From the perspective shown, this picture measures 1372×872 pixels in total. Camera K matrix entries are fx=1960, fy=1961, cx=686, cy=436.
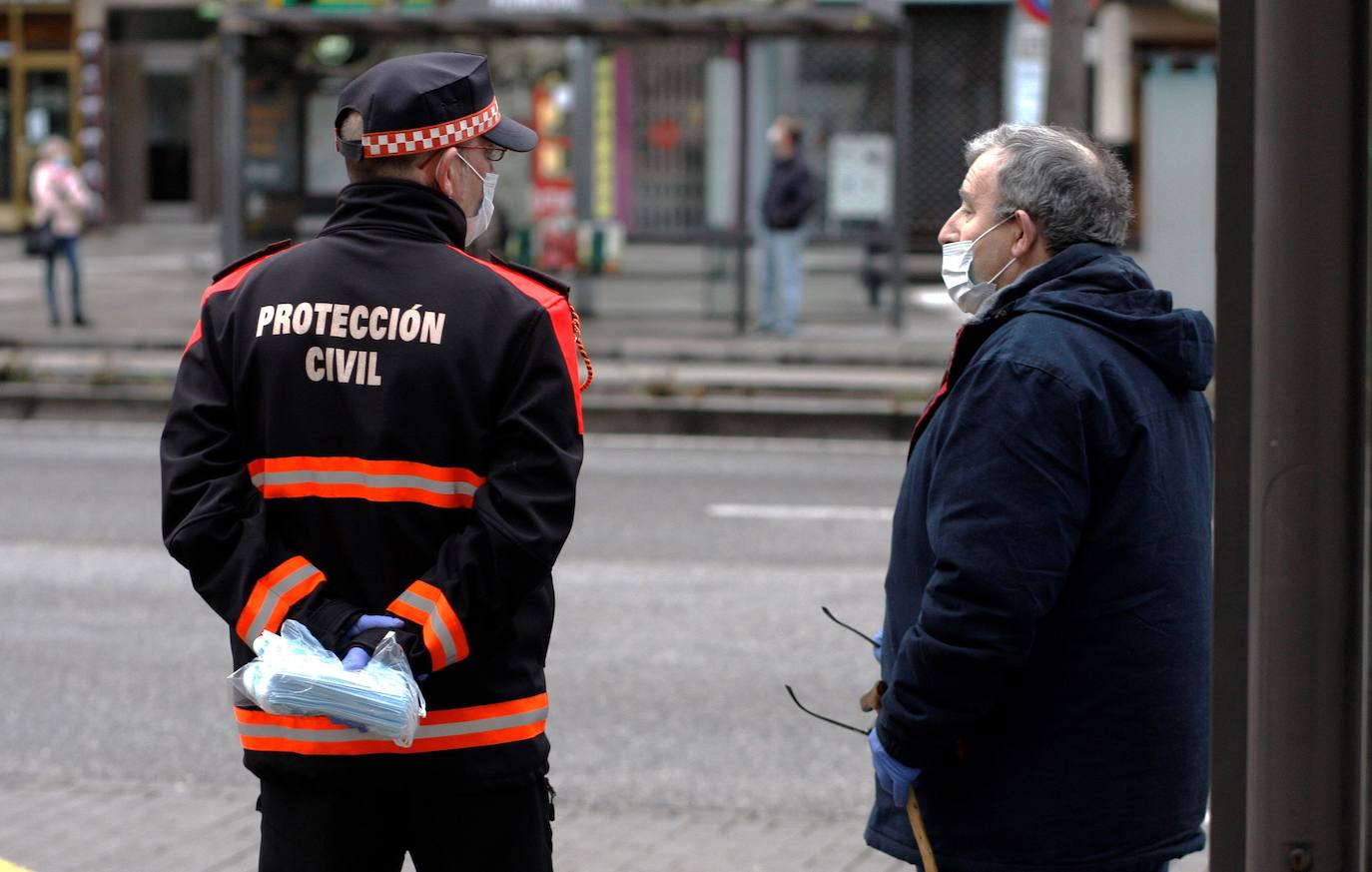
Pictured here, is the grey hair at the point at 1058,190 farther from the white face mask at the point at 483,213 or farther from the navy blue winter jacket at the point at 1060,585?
the white face mask at the point at 483,213

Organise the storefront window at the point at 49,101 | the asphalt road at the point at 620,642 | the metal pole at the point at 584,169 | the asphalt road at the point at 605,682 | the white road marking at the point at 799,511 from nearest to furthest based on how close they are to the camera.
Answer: the asphalt road at the point at 605,682
the asphalt road at the point at 620,642
the white road marking at the point at 799,511
the metal pole at the point at 584,169
the storefront window at the point at 49,101

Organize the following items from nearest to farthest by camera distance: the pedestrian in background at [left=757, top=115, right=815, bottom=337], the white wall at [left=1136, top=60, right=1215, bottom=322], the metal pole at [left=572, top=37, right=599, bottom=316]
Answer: the white wall at [left=1136, top=60, right=1215, bottom=322]
the pedestrian in background at [left=757, top=115, right=815, bottom=337]
the metal pole at [left=572, top=37, right=599, bottom=316]

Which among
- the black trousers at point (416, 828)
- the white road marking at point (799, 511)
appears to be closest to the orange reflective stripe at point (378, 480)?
the black trousers at point (416, 828)

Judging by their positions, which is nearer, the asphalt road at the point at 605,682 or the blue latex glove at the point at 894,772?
the blue latex glove at the point at 894,772

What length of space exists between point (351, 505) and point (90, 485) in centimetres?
870

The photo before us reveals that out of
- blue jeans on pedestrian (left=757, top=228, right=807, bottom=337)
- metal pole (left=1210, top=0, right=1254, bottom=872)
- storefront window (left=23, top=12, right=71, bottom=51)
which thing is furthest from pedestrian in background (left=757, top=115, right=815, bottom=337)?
storefront window (left=23, top=12, right=71, bottom=51)

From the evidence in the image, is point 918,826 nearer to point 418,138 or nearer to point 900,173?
point 418,138

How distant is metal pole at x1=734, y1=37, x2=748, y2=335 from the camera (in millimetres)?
17141

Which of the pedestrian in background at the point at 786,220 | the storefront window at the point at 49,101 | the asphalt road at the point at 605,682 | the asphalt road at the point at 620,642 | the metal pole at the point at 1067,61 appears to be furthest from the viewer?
the storefront window at the point at 49,101

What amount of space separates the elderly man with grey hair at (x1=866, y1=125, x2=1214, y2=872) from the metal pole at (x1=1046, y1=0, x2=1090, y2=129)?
10.1m

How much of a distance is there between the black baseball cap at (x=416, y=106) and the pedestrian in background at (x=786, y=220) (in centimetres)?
1428

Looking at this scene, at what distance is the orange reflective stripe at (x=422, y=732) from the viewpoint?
2768mm

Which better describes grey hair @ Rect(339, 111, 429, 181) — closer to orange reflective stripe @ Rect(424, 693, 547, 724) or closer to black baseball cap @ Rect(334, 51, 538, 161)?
black baseball cap @ Rect(334, 51, 538, 161)

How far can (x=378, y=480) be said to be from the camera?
108 inches
